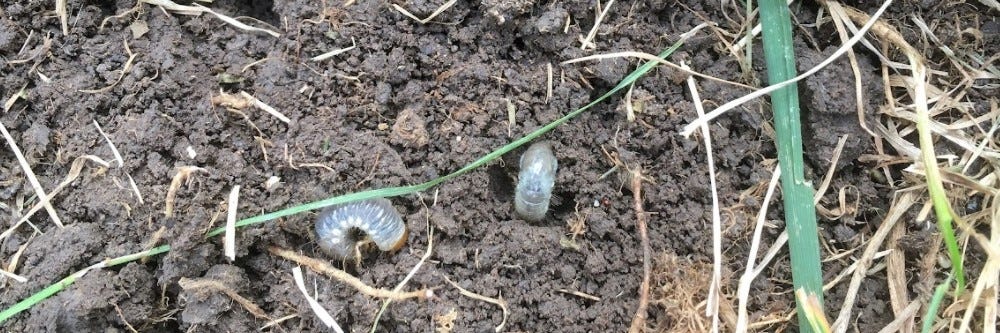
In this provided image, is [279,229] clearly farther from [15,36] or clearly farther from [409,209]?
[15,36]

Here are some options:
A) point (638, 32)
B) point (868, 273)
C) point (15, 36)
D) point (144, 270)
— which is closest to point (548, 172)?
point (638, 32)

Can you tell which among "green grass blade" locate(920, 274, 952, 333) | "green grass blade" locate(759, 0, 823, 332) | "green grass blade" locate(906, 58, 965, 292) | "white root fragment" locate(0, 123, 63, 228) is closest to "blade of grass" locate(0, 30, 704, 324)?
"white root fragment" locate(0, 123, 63, 228)

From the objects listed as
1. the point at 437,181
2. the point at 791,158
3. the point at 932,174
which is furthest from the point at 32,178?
the point at 932,174

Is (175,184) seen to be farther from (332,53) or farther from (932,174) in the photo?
(932,174)

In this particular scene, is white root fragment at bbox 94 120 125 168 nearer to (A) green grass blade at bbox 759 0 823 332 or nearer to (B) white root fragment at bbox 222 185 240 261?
(B) white root fragment at bbox 222 185 240 261

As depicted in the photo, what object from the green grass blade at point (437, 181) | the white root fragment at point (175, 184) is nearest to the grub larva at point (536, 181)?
the green grass blade at point (437, 181)

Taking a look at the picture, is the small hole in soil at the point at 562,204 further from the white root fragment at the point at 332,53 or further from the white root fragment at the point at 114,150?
the white root fragment at the point at 114,150

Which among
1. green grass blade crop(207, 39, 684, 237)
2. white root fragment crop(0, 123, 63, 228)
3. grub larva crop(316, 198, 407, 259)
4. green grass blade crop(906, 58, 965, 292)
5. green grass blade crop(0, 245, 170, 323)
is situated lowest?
green grass blade crop(0, 245, 170, 323)
